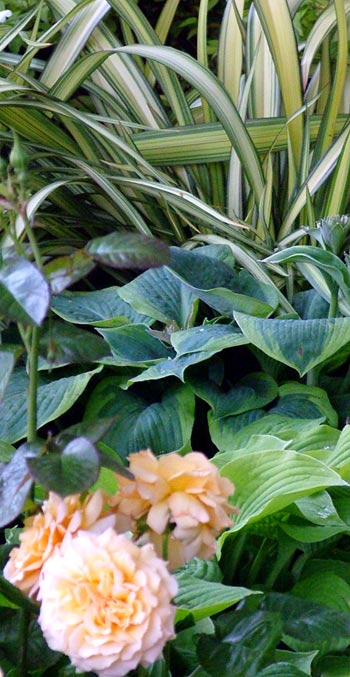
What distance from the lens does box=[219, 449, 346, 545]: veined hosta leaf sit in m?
0.96

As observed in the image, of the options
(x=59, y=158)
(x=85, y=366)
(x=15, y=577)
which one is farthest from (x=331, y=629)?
(x=59, y=158)

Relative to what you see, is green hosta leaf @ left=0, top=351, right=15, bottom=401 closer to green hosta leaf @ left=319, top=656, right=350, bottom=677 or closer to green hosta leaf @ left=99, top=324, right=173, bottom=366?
green hosta leaf @ left=319, top=656, right=350, bottom=677

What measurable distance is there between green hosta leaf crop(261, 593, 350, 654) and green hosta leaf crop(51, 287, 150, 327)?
0.81m

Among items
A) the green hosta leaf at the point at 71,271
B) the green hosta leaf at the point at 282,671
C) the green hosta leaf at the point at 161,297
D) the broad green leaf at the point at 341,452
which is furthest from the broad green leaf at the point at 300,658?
the green hosta leaf at the point at 161,297

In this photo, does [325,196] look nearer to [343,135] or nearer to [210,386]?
[343,135]

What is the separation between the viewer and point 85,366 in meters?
1.49

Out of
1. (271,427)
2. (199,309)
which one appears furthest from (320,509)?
(199,309)

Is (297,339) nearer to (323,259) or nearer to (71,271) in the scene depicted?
(323,259)

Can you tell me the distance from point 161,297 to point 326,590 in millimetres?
671

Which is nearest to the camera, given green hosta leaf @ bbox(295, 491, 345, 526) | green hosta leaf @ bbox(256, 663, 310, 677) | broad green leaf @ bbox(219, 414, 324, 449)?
green hosta leaf @ bbox(256, 663, 310, 677)

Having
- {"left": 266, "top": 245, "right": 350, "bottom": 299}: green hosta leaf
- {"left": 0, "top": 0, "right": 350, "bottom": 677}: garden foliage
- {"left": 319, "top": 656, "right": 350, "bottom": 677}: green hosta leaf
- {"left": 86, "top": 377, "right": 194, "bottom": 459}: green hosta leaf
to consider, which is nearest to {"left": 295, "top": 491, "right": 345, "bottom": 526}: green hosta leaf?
{"left": 0, "top": 0, "right": 350, "bottom": 677}: garden foliage

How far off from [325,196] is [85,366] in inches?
26.7

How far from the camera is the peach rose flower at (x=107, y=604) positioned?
521 mm

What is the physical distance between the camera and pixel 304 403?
139 cm
